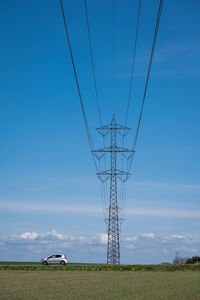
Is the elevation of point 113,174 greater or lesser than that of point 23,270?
greater

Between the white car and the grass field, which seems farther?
the white car

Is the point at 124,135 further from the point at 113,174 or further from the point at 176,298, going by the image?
the point at 176,298

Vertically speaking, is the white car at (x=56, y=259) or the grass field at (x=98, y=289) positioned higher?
the white car at (x=56, y=259)

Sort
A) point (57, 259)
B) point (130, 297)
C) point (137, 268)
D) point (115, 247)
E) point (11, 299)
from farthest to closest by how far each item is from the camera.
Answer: point (57, 259)
point (137, 268)
point (115, 247)
point (130, 297)
point (11, 299)

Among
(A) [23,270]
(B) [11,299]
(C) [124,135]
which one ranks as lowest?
(B) [11,299]

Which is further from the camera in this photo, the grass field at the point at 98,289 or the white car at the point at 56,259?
the white car at the point at 56,259

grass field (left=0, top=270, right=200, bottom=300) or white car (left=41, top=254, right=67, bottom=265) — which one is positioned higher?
white car (left=41, top=254, right=67, bottom=265)

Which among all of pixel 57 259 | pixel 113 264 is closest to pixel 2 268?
pixel 57 259

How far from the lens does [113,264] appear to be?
58156 mm

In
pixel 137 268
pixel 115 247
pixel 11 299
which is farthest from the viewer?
pixel 137 268

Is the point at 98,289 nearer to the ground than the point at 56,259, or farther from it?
nearer to the ground

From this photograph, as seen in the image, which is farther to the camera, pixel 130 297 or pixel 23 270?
pixel 23 270

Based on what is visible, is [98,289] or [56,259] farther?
[56,259]

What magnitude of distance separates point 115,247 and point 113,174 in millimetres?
9263
